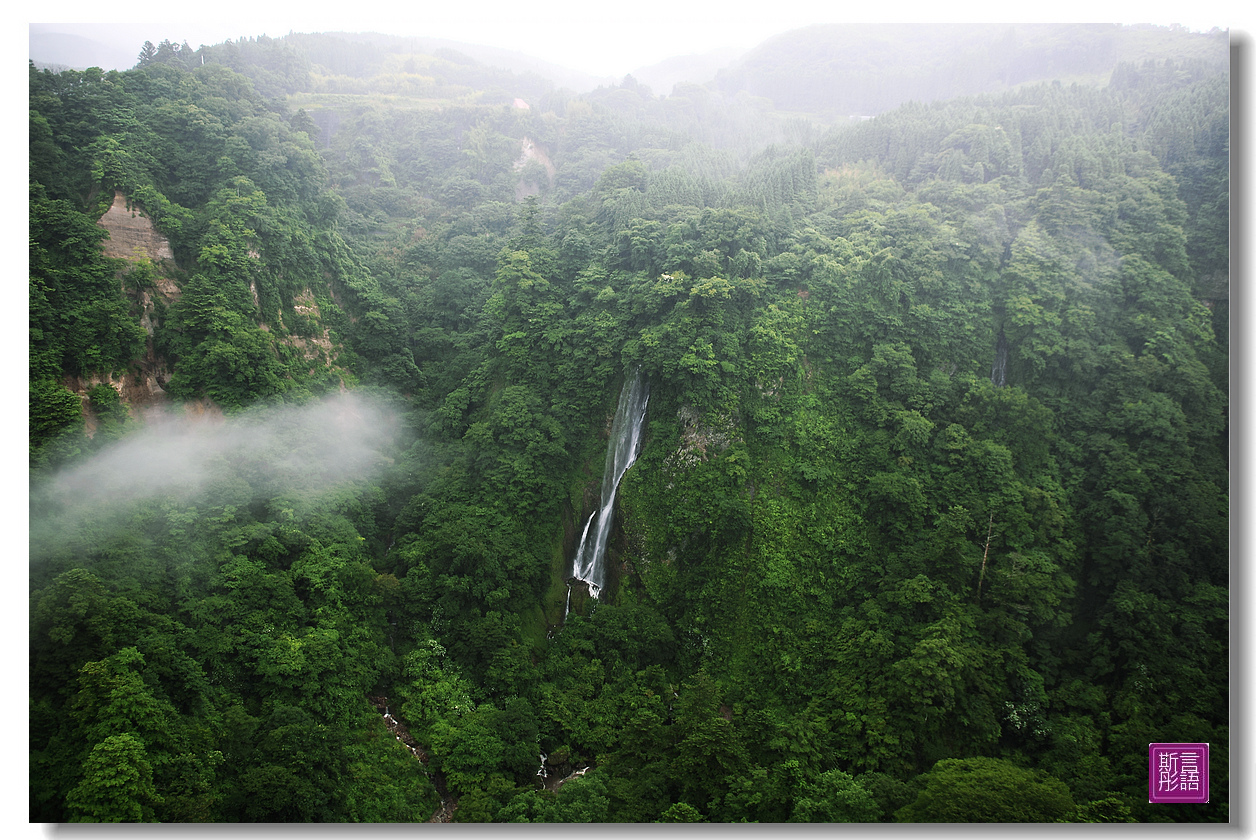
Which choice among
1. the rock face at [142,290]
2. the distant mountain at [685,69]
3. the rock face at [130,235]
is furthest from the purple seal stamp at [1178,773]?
the distant mountain at [685,69]

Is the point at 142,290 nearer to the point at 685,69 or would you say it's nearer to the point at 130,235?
the point at 130,235

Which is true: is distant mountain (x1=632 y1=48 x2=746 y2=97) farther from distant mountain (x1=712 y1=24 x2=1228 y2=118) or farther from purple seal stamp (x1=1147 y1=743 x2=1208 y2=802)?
purple seal stamp (x1=1147 y1=743 x2=1208 y2=802)

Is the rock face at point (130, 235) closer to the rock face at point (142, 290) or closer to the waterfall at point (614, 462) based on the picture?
the rock face at point (142, 290)

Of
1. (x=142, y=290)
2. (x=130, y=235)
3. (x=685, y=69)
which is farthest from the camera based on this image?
(x=685, y=69)

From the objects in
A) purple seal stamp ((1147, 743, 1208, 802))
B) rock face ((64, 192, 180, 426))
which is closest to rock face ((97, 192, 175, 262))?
rock face ((64, 192, 180, 426))

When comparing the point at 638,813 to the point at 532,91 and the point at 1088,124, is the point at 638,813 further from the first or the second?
the point at 532,91

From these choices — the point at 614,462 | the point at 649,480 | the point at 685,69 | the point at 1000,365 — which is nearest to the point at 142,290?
the point at 614,462
